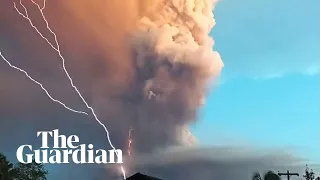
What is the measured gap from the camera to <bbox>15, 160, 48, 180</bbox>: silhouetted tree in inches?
234

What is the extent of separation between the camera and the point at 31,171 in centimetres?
618

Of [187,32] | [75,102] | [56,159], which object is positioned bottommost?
[56,159]

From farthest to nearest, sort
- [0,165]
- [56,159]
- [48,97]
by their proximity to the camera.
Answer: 1. [0,165]
2. [48,97]
3. [56,159]

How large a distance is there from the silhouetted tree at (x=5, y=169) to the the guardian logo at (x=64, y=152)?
1.51ft

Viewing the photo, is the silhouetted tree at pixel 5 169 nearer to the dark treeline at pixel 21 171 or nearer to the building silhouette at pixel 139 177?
the dark treeline at pixel 21 171

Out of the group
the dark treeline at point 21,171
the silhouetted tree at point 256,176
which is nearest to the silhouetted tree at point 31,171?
the dark treeline at point 21,171

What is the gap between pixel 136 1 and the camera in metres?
5.91

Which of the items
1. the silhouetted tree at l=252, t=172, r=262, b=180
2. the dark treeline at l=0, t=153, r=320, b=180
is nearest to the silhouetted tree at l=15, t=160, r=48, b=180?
the dark treeline at l=0, t=153, r=320, b=180

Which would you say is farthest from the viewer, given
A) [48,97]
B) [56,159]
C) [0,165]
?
[0,165]

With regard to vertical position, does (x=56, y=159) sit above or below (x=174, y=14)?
below

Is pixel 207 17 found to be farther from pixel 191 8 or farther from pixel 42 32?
pixel 42 32

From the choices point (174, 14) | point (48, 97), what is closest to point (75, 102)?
point (48, 97)

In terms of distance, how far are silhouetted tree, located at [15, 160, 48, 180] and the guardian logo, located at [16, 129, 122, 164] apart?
257 millimetres

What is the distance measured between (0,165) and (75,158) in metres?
1.27
